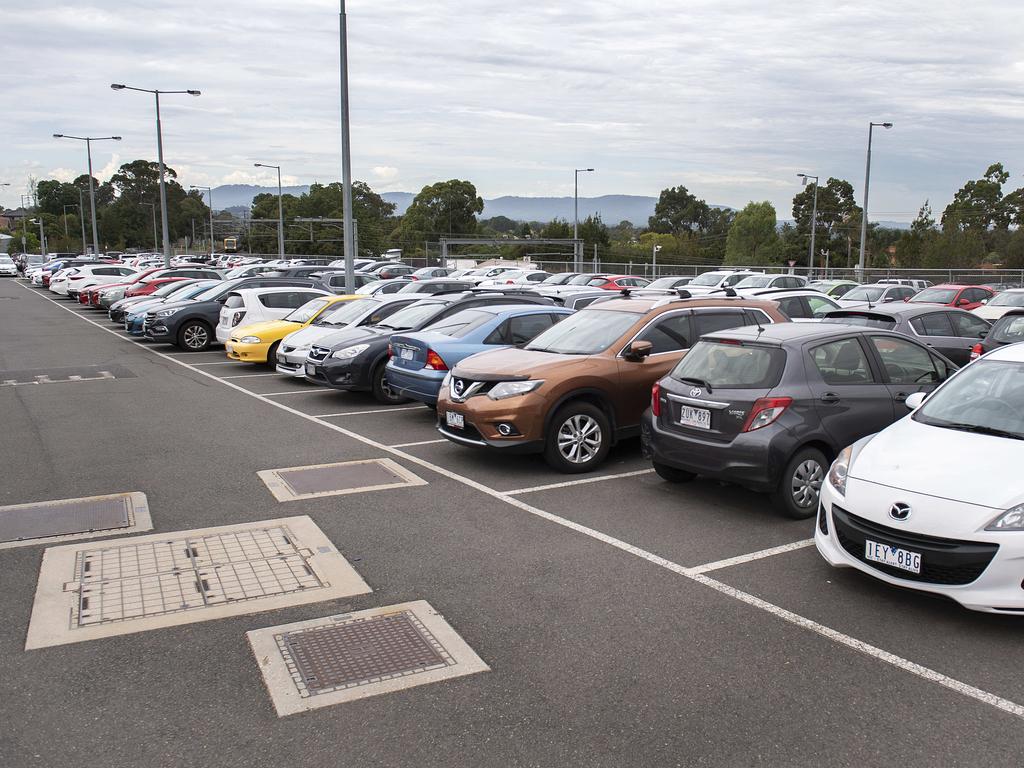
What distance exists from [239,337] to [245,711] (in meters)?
12.9

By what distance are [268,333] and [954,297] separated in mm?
18172

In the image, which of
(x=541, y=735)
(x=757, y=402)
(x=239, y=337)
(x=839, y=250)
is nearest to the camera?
(x=541, y=735)

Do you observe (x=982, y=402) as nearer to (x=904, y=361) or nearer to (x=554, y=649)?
(x=904, y=361)

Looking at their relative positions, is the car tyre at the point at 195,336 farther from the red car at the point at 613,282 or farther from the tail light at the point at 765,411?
the red car at the point at 613,282

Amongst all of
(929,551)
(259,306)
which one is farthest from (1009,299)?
(929,551)

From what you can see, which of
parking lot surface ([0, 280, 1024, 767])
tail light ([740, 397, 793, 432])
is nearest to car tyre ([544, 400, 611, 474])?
parking lot surface ([0, 280, 1024, 767])

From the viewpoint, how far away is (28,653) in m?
4.52

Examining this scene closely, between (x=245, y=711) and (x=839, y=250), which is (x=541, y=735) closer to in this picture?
(x=245, y=711)

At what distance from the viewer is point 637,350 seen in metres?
8.45

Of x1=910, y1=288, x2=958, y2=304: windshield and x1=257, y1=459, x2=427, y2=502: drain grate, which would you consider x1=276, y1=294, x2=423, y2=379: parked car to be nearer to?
x1=257, y1=459, x2=427, y2=502: drain grate

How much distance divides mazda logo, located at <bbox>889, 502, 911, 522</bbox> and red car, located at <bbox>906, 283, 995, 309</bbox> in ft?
64.4

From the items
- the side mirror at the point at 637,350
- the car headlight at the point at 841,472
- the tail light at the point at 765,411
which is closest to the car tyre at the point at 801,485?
the tail light at the point at 765,411

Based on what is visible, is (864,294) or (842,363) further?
(864,294)

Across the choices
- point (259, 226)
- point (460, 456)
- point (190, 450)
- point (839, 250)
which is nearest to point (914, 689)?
point (460, 456)
